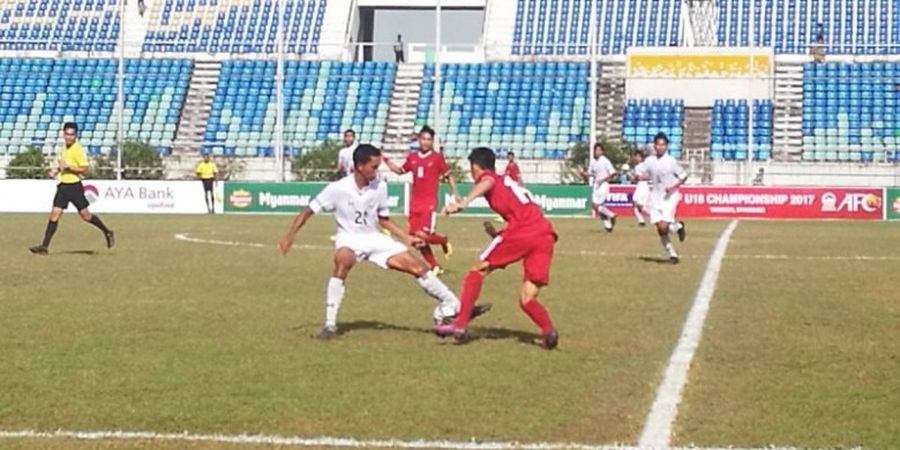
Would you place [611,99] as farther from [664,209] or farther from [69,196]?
[69,196]

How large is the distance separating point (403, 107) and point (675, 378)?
5641 cm

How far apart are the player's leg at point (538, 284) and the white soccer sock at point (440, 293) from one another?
3.77ft

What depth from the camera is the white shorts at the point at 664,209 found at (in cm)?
2428

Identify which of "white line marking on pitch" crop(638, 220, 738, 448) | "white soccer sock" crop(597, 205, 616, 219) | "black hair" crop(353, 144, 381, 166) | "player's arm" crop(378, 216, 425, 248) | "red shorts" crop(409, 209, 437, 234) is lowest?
"white line marking on pitch" crop(638, 220, 738, 448)

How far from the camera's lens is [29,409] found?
950 centimetres

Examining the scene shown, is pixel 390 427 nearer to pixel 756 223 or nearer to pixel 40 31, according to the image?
pixel 756 223

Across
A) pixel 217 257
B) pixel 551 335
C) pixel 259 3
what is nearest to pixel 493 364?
pixel 551 335

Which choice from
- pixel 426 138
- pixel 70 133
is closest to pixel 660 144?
pixel 426 138

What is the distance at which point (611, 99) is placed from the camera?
218ft

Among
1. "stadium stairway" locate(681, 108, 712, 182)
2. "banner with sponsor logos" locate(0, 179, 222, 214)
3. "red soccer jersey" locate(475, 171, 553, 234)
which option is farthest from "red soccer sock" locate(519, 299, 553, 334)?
"stadium stairway" locate(681, 108, 712, 182)

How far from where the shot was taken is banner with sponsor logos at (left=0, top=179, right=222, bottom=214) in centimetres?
4775

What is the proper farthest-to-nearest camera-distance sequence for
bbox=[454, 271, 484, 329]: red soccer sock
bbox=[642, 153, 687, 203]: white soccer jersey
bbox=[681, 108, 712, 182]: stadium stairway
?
bbox=[681, 108, 712, 182]: stadium stairway → bbox=[642, 153, 687, 203]: white soccer jersey → bbox=[454, 271, 484, 329]: red soccer sock

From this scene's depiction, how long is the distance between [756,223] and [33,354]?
3168 centimetres

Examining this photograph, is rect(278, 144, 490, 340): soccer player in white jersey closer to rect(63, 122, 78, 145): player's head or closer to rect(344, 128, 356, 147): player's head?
rect(344, 128, 356, 147): player's head
